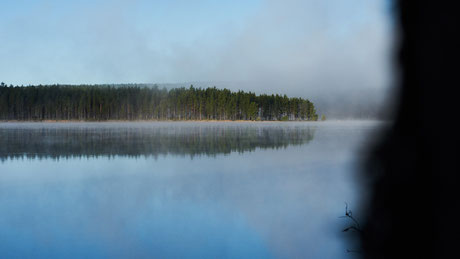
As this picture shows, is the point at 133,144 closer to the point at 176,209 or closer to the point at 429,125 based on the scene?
the point at 176,209

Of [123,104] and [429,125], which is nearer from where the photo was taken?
[429,125]

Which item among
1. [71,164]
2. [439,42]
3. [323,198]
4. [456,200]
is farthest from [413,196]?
[71,164]

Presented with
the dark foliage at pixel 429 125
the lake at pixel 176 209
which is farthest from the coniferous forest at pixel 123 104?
the dark foliage at pixel 429 125

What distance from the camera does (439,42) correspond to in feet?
5.82

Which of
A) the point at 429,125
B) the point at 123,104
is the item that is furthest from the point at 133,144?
the point at 123,104

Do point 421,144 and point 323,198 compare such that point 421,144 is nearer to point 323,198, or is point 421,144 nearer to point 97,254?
point 97,254

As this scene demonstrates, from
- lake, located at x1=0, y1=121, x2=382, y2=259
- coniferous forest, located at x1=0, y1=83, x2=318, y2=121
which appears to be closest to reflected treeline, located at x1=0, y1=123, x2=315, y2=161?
lake, located at x1=0, y1=121, x2=382, y2=259

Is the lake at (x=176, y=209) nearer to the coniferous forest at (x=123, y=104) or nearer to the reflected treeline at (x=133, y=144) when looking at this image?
the reflected treeline at (x=133, y=144)

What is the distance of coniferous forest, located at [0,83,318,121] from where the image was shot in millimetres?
98875

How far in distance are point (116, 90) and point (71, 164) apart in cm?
9926

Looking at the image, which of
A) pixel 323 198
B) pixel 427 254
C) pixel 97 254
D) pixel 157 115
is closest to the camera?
pixel 427 254

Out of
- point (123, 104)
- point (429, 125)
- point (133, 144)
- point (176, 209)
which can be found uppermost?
point (123, 104)

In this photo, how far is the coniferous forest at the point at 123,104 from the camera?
98875mm

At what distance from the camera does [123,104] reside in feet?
331
